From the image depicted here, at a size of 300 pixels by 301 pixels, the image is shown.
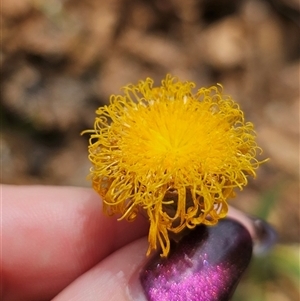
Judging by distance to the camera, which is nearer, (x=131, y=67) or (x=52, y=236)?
(x=52, y=236)

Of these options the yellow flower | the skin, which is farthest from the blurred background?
the yellow flower

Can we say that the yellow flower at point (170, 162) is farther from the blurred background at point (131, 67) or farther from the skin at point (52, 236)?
the blurred background at point (131, 67)

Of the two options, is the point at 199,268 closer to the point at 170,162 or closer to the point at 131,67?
the point at 170,162

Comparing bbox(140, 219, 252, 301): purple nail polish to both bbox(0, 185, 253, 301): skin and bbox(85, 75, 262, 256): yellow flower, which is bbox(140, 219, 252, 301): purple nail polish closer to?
bbox(85, 75, 262, 256): yellow flower

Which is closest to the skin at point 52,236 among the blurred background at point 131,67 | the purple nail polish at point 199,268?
the purple nail polish at point 199,268

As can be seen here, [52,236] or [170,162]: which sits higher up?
[170,162]

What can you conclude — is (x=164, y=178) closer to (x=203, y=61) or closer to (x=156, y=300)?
(x=156, y=300)

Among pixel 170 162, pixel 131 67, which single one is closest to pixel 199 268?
pixel 170 162
